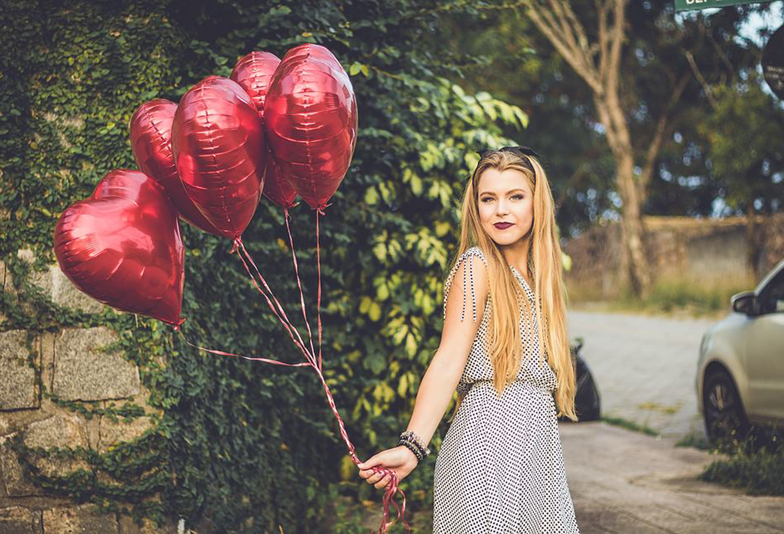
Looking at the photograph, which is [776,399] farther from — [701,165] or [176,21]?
[701,165]

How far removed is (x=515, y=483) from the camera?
2354mm

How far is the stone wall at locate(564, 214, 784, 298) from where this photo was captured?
1823 centimetres

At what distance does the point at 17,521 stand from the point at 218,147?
2078 mm

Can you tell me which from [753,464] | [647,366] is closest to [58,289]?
[753,464]

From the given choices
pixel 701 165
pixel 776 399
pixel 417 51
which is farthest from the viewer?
pixel 701 165

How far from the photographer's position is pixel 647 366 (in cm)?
1091

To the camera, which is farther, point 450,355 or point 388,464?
point 450,355

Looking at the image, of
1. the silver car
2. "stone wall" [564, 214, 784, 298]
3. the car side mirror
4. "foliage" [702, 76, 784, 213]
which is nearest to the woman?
the silver car

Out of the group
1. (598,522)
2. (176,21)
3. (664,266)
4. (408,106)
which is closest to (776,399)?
(598,522)

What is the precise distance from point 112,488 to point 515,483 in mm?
1832

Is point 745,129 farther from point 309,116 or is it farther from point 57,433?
point 309,116

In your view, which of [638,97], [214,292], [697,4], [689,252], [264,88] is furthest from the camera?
[638,97]

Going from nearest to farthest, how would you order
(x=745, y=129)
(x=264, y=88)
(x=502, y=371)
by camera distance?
(x=502, y=371) → (x=264, y=88) → (x=745, y=129)

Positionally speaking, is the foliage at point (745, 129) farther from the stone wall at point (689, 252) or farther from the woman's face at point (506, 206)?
the woman's face at point (506, 206)
